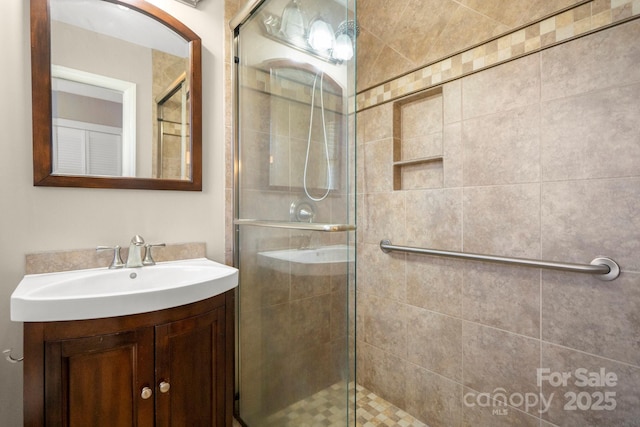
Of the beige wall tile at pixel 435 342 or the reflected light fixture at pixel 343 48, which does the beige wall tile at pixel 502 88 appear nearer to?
the reflected light fixture at pixel 343 48

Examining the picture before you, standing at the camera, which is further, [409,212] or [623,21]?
[409,212]

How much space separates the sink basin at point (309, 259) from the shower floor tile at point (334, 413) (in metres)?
0.40

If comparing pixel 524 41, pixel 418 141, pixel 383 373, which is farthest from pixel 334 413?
pixel 524 41

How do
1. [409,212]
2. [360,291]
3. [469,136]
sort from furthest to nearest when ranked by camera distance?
[360,291], [409,212], [469,136]

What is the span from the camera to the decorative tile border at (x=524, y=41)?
1014 mm

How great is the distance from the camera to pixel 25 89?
42.5 inches

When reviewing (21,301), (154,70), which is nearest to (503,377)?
(21,301)

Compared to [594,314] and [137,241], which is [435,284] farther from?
[137,241]

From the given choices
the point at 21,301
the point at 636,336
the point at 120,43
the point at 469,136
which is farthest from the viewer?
the point at 469,136

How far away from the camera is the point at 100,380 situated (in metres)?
0.84

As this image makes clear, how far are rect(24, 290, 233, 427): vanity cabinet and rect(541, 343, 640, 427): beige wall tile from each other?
1.26 metres

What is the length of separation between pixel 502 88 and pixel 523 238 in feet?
2.10

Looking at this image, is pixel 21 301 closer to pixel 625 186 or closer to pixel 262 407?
pixel 262 407

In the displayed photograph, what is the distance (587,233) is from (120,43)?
1.97m
